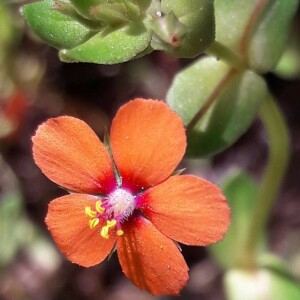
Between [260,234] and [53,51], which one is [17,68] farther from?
[260,234]

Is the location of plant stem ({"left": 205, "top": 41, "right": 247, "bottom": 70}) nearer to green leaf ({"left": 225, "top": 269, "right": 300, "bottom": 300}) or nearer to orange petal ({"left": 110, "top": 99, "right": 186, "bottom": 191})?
orange petal ({"left": 110, "top": 99, "right": 186, "bottom": 191})

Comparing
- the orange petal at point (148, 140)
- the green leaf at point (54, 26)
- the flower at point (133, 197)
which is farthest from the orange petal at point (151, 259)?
the green leaf at point (54, 26)

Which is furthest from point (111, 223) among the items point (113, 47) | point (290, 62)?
point (290, 62)

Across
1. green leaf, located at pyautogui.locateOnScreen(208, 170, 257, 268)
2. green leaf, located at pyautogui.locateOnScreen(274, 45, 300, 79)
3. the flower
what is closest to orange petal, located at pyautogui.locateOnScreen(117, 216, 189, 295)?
the flower

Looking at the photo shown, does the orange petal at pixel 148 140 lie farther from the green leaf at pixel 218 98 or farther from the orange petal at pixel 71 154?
the green leaf at pixel 218 98

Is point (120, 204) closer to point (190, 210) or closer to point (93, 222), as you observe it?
point (93, 222)
